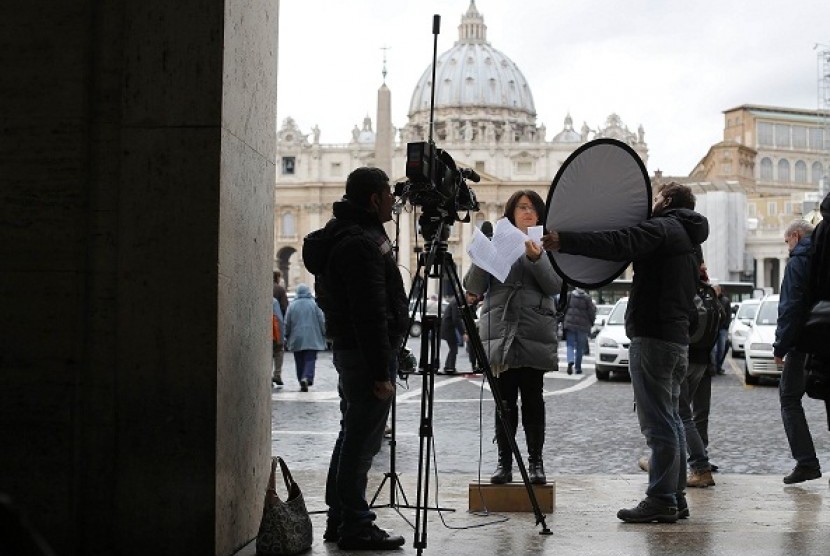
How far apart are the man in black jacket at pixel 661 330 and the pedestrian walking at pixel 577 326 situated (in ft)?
40.7

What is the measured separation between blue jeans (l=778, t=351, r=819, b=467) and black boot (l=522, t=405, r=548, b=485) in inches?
57.6

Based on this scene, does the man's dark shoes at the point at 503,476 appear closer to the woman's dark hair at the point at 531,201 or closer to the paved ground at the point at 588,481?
the paved ground at the point at 588,481

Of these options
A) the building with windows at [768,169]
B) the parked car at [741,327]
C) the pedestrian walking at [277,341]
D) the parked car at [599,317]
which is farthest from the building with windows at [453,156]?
the pedestrian walking at [277,341]

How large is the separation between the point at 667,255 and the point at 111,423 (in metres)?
2.20

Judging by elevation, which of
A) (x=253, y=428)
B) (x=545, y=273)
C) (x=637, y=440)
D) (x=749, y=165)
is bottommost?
(x=637, y=440)

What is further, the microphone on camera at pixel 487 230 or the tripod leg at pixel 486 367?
the microphone on camera at pixel 487 230

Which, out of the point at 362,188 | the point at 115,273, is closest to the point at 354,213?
the point at 362,188

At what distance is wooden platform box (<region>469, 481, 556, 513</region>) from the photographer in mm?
5242

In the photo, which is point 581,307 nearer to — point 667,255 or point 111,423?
point 667,255

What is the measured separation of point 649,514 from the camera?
4965 mm

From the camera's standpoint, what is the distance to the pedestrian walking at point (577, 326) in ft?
58.0

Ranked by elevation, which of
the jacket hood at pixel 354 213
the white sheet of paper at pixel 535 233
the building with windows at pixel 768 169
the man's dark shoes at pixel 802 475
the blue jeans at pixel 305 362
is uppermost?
the building with windows at pixel 768 169

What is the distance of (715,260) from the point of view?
6103 cm

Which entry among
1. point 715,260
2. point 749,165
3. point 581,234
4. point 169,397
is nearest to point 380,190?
point 581,234
